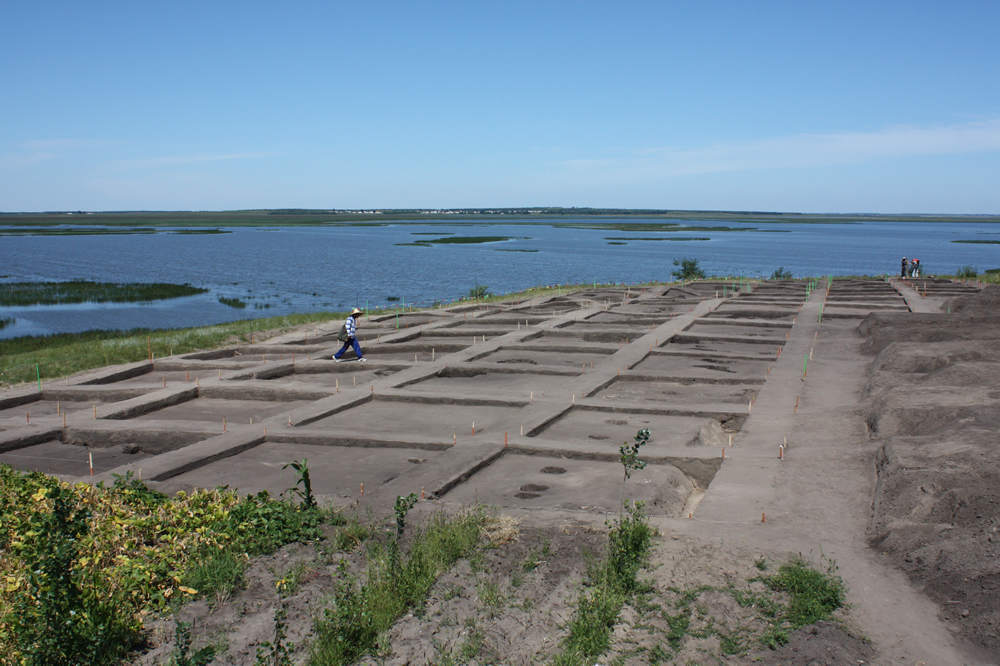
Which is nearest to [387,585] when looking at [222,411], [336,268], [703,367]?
[222,411]

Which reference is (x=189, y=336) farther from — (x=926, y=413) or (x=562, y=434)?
(x=926, y=413)

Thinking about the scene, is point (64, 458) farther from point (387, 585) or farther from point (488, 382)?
point (488, 382)

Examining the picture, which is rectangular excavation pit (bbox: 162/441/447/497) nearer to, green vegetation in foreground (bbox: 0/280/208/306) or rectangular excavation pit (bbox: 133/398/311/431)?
rectangular excavation pit (bbox: 133/398/311/431)

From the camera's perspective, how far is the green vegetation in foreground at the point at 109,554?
5.40 meters

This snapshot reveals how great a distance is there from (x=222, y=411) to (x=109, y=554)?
27.6ft

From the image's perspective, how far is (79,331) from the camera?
3372 cm

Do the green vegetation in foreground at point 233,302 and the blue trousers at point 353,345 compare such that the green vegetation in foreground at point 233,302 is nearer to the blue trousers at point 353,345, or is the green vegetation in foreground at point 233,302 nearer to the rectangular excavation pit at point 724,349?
the blue trousers at point 353,345

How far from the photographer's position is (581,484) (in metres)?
10.1

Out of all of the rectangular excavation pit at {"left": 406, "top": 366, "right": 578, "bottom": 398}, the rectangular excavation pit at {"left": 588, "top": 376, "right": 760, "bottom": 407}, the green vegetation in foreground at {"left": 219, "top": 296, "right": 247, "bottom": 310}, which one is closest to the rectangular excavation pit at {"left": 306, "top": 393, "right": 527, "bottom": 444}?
the rectangular excavation pit at {"left": 406, "top": 366, "right": 578, "bottom": 398}

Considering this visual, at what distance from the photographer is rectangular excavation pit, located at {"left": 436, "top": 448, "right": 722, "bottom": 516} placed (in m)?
9.30

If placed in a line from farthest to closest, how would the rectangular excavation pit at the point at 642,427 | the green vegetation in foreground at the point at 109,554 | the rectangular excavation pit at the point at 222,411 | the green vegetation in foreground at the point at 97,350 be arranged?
the green vegetation in foreground at the point at 97,350 < the rectangular excavation pit at the point at 222,411 < the rectangular excavation pit at the point at 642,427 < the green vegetation in foreground at the point at 109,554

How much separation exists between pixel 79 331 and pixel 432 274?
1365 inches

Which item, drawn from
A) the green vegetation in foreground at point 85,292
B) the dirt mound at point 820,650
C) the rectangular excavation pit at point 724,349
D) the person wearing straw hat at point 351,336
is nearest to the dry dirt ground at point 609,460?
the dirt mound at point 820,650

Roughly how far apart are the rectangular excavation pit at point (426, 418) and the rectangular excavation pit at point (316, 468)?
18.2 inches
